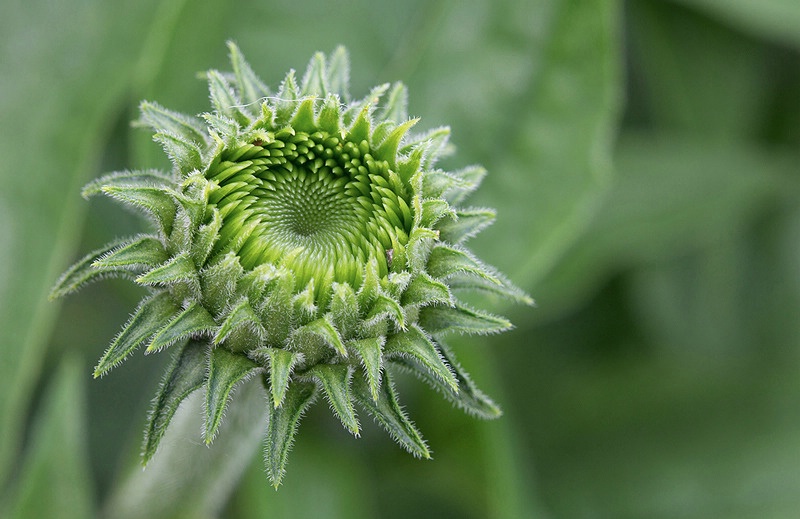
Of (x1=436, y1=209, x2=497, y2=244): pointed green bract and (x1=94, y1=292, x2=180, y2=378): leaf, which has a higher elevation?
(x1=436, y1=209, x2=497, y2=244): pointed green bract

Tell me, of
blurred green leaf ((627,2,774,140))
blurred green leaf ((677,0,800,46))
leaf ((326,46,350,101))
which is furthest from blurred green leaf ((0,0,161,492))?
blurred green leaf ((627,2,774,140))

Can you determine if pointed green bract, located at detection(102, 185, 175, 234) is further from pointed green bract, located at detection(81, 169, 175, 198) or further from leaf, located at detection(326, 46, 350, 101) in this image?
leaf, located at detection(326, 46, 350, 101)

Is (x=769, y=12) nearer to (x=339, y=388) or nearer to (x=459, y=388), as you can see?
(x=459, y=388)

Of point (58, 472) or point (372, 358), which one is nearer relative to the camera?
point (372, 358)

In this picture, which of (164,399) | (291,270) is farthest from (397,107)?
(164,399)

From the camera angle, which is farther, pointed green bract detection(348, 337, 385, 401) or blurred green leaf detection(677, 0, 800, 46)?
blurred green leaf detection(677, 0, 800, 46)

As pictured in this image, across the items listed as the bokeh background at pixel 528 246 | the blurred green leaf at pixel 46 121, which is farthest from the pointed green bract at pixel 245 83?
the blurred green leaf at pixel 46 121

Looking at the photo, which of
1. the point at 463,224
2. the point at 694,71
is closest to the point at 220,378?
the point at 463,224

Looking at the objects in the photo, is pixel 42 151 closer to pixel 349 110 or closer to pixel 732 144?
pixel 349 110
